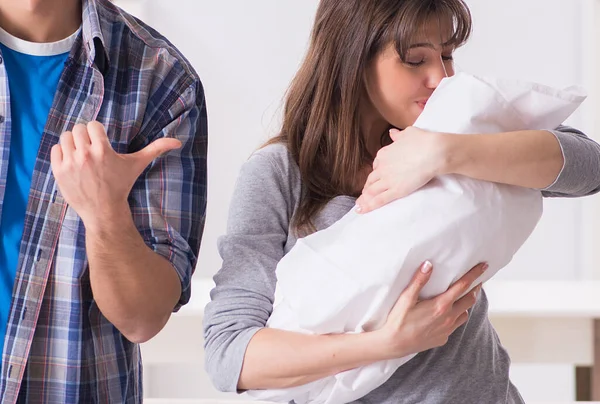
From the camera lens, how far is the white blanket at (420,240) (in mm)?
1172

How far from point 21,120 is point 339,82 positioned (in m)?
0.55

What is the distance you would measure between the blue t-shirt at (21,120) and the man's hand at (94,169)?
0.19 metres

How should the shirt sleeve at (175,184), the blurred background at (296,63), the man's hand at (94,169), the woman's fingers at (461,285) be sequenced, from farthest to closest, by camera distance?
the blurred background at (296,63), the shirt sleeve at (175,184), the woman's fingers at (461,285), the man's hand at (94,169)

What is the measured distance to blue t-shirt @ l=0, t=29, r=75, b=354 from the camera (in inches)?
50.5

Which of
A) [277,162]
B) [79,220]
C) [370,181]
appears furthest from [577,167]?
[79,220]

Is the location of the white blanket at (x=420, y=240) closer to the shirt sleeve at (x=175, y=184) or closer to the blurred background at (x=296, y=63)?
the shirt sleeve at (x=175, y=184)

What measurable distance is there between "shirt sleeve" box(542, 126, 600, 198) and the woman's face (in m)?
0.23

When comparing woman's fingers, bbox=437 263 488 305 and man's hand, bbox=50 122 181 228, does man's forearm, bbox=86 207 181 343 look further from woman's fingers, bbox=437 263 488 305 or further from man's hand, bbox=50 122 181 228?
woman's fingers, bbox=437 263 488 305

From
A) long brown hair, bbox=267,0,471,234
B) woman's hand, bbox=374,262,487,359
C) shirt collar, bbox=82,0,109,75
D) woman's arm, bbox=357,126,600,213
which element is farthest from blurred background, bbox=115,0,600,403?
woman's hand, bbox=374,262,487,359

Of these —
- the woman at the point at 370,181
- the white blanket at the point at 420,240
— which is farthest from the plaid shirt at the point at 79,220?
the white blanket at the point at 420,240

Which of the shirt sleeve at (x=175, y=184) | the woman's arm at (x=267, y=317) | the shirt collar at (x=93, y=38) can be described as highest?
the shirt collar at (x=93, y=38)

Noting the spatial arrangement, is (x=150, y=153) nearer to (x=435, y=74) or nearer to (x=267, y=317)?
(x=267, y=317)

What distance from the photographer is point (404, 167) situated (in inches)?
46.8

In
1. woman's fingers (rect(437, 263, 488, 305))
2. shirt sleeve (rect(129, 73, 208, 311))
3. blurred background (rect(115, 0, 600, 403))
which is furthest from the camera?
blurred background (rect(115, 0, 600, 403))
